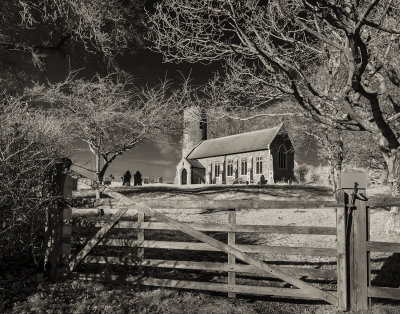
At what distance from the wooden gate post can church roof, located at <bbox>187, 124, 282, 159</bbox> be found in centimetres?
4901

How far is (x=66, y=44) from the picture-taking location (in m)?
15.4

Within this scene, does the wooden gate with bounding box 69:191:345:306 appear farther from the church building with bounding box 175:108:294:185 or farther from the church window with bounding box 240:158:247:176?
the church window with bounding box 240:158:247:176

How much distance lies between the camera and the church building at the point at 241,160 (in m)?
55.1

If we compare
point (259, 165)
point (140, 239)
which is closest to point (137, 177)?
point (259, 165)

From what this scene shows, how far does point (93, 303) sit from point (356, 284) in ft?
13.3

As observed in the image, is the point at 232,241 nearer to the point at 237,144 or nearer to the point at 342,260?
the point at 342,260

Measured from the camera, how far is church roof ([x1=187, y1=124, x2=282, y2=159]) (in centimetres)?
5575

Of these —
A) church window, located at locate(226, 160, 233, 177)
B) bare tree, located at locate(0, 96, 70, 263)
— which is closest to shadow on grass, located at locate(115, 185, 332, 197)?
bare tree, located at locate(0, 96, 70, 263)

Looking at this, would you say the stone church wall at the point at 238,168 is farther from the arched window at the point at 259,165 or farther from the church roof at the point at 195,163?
the church roof at the point at 195,163

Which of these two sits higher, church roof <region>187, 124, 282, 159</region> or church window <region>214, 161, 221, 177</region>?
church roof <region>187, 124, 282, 159</region>

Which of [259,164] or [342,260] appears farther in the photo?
[259,164]

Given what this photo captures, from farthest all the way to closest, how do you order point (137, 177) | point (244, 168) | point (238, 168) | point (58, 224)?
point (238, 168)
point (244, 168)
point (137, 177)
point (58, 224)

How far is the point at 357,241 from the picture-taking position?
5.85m

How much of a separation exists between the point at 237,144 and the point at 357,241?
54708 millimetres
